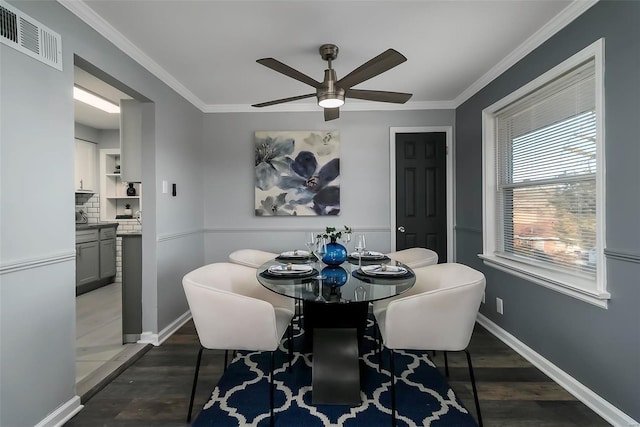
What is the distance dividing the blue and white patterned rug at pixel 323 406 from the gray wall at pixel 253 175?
1724 millimetres

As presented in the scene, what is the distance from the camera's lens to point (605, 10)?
1812 mm

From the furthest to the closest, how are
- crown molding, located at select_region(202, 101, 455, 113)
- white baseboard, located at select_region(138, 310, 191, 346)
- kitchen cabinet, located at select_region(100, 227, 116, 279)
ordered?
kitchen cabinet, located at select_region(100, 227, 116, 279)
crown molding, located at select_region(202, 101, 455, 113)
white baseboard, located at select_region(138, 310, 191, 346)

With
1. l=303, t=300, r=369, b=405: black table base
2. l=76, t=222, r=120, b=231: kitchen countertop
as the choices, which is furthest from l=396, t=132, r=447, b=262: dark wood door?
l=76, t=222, r=120, b=231: kitchen countertop

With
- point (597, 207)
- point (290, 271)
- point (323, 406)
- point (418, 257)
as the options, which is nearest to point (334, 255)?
point (290, 271)

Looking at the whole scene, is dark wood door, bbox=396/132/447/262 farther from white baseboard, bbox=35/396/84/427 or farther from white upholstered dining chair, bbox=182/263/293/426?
white baseboard, bbox=35/396/84/427

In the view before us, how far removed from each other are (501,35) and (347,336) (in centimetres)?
236

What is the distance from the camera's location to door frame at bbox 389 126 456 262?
3871mm

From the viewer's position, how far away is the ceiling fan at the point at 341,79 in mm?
1904

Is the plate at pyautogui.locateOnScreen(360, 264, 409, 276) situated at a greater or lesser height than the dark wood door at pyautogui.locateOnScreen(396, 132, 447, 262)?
lesser

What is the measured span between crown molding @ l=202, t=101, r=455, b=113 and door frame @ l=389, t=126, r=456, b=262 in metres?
0.24

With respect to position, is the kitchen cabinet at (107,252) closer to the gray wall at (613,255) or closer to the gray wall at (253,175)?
the gray wall at (253,175)

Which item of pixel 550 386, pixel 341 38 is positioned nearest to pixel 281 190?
pixel 341 38

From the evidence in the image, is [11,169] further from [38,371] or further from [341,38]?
[341,38]

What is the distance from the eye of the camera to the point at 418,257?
3.00m
